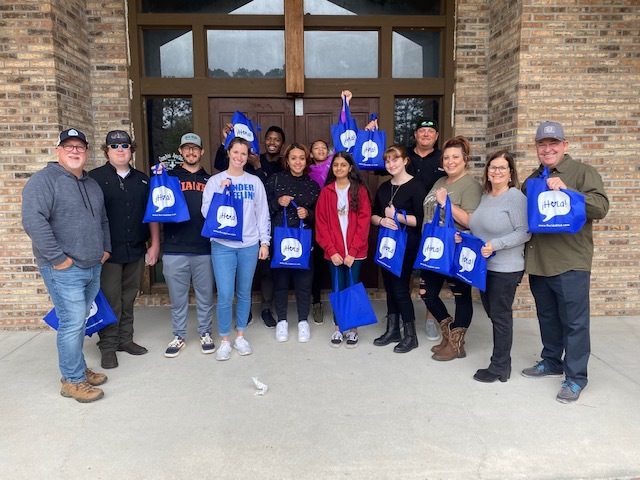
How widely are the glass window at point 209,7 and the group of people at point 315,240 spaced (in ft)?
5.75

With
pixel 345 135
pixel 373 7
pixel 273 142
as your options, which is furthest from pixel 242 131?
pixel 373 7

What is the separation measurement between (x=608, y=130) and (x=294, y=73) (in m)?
3.42

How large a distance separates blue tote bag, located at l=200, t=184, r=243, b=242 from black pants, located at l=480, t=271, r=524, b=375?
1.99m

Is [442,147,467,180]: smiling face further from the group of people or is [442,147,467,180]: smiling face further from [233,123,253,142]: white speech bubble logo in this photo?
[233,123,253,142]: white speech bubble logo

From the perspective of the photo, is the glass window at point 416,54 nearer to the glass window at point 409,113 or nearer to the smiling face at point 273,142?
the glass window at point 409,113

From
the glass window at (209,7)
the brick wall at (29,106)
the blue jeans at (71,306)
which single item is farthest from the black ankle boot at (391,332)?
the glass window at (209,7)

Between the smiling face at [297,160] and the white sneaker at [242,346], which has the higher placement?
the smiling face at [297,160]

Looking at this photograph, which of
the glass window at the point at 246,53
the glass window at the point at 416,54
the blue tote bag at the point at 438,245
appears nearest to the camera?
the blue tote bag at the point at 438,245

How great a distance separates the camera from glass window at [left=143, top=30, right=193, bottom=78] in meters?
5.70

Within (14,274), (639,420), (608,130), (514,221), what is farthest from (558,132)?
(14,274)

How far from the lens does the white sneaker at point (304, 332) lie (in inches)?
178

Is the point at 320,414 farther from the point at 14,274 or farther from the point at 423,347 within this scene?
the point at 14,274

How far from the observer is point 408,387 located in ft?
11.6

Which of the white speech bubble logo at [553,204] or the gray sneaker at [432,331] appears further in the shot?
the gray sneaker at [432,331]
